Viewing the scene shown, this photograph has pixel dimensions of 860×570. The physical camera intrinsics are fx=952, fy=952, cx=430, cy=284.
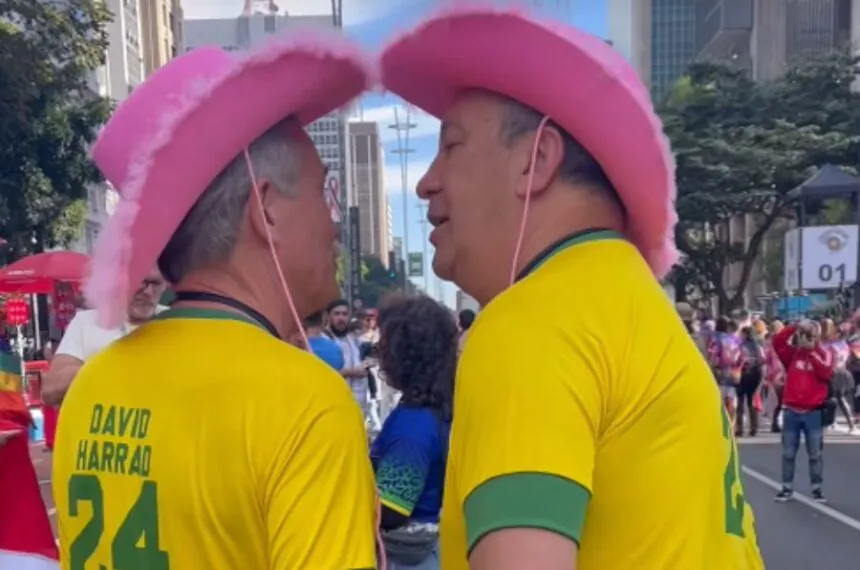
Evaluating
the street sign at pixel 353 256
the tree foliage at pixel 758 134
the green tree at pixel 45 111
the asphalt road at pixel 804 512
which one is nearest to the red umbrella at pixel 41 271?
the green tree at pixel 45 111

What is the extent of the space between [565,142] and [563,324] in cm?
32

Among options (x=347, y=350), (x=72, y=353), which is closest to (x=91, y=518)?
(x=72, y=353)

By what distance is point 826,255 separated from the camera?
11930 millimetres

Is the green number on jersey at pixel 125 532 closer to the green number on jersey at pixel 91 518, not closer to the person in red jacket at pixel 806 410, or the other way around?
the green number on jersey at pixel 91 518

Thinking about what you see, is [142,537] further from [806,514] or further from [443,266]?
[806,514]

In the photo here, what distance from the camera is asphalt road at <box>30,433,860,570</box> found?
21.6 feet

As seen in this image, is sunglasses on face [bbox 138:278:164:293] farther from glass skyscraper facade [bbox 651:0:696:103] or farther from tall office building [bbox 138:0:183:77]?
glass skyscraper facade [bbox 651:0:696:103]

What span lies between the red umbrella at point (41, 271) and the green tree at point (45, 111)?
176 centimetres

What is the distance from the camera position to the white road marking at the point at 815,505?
7.62 meters

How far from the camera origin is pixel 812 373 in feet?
27.2

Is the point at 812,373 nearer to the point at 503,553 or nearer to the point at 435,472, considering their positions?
the point at 435,472

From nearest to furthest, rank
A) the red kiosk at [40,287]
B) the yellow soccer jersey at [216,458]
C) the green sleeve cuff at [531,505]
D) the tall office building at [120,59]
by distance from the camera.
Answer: the green sleeve cuff at [531,505] < the yellow soccer jersey at [216,458] < the red kiosk at [40,287] < the tall office building at [120,59]

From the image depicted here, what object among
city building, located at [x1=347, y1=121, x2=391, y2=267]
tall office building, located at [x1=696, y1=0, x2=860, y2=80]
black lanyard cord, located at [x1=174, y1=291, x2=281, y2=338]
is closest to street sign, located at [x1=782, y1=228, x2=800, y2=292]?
black lanyard cord, located at [x1=174, y1=291, x2=281, y2=338]

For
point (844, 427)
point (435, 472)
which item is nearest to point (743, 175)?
point (844, 427)
